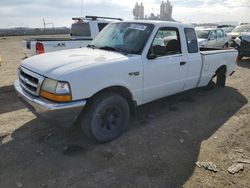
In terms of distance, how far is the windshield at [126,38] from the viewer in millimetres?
4281

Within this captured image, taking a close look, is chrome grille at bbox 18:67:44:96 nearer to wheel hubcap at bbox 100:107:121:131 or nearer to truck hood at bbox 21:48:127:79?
truck hood at bbox 21:48:127:79

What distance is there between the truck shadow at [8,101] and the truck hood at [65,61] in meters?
1.68

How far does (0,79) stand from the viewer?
7.97 meters

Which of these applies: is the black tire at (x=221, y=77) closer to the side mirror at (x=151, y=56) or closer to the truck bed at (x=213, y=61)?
the truck bed at (x=213, y=61)

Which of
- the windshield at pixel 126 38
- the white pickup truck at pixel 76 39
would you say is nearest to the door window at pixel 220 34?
the white pickup truck at pixel 76 39

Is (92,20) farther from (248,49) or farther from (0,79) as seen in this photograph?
(248,49)

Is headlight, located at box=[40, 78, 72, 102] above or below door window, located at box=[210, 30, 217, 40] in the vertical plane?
below

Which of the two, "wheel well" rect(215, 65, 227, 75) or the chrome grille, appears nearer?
the chrome grille

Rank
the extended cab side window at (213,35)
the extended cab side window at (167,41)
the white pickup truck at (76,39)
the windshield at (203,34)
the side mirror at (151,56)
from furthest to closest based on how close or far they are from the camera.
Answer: the extended cab side window at (213,35) → the windshield at (203,34) → the white pickup truck at (76,39) → the extended cab side window at (167,41) → the side mirror at (151,56)

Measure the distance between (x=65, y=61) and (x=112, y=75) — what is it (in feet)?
2.43

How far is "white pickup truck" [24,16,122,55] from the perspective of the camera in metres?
6.75

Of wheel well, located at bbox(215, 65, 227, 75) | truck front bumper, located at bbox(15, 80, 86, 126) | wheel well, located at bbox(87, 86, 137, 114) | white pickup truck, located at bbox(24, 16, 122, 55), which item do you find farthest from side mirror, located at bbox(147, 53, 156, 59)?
white pickup truck, located at bbox(24, 16, 122, 55)

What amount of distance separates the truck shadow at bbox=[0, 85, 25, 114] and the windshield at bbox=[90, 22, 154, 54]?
2.25 metres

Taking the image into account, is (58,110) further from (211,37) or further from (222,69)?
(211,37)
